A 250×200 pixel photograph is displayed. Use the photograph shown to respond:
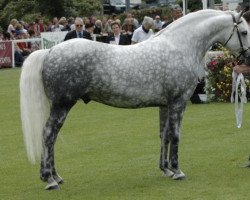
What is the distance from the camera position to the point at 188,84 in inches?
402

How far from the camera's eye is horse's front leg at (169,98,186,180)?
1022cm

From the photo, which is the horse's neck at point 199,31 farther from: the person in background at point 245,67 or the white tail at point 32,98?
the white tail at point 32,98

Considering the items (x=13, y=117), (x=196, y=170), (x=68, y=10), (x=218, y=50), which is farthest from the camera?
(x=68, y=10)

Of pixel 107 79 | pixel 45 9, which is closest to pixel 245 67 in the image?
pixel 107 79

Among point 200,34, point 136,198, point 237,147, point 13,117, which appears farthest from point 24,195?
point 13,117

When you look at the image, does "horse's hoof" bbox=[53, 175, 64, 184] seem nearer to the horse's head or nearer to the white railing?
the horse's head

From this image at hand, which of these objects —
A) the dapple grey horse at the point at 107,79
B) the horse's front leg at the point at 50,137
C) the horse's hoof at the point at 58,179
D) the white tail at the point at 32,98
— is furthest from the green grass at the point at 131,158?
the white tail at the point at 32,98

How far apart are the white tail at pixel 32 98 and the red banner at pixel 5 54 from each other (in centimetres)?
2252

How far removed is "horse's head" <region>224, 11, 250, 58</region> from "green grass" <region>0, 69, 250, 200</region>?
1.60m

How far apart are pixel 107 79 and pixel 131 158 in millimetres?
2464

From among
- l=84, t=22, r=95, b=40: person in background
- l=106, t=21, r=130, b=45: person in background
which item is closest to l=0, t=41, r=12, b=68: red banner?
l=84, t=22, r=95, b=40: person in background

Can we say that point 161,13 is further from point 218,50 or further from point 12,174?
point 12,174

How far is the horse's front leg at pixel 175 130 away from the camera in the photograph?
10219 mm

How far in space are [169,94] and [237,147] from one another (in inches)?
113
